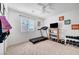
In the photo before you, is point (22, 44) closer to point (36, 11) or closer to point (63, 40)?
point (36, 11)

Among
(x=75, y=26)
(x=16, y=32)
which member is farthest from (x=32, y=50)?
(x=75, y=26)

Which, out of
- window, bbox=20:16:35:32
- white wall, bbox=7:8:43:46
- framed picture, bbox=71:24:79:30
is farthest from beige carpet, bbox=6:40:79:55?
framed picture, bbox=71:24:79:30

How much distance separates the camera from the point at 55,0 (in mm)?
1456

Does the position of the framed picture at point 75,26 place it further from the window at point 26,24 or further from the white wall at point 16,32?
the window at point 26,24

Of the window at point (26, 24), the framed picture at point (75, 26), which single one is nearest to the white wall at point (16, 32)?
the window at point (26, 24)

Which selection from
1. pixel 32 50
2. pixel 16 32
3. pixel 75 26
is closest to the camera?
pixel 16 32

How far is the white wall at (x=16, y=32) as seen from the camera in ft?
5.33

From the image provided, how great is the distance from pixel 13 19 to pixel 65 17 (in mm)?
1855

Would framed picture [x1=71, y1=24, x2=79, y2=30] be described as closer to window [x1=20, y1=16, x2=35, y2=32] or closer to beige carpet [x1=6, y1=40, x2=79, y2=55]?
beige carpet [x1=6, y1=40, x2=79, y2=55]

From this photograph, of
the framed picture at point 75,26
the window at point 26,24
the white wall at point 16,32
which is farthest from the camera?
the framed picture at point 75,26

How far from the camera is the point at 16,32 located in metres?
1.68

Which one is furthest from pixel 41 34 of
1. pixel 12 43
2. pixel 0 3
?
pixel 0 3

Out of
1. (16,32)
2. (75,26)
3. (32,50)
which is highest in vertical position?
(75,26)

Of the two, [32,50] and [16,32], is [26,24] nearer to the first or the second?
[16,32]
